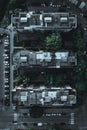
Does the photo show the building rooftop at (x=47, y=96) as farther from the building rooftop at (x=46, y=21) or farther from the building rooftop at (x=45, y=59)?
the building rooftop at (x=46, y=21)

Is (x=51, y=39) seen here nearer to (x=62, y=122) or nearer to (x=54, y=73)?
(x=54, y=73)

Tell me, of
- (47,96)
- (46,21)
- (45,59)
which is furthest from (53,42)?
(47,96)

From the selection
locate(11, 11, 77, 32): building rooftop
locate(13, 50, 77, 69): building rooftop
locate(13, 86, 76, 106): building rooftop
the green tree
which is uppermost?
locate(11, 11, 77, 32): building rooftop

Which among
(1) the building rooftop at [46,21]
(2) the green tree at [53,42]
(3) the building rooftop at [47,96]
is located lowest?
(3) the building rooftop at [47,96]

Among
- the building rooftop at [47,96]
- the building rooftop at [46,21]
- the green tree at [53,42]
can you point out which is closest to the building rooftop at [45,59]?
the green tree at [53,42]

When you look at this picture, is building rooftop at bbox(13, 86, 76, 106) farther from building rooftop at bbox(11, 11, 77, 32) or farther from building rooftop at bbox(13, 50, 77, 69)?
building rooftop at bbox(11, 11, 77, 32)

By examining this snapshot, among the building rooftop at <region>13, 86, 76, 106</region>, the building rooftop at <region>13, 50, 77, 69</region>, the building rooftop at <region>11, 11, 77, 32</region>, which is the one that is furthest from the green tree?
the building rooftop at <region>13, 86, 76, 106</region>
